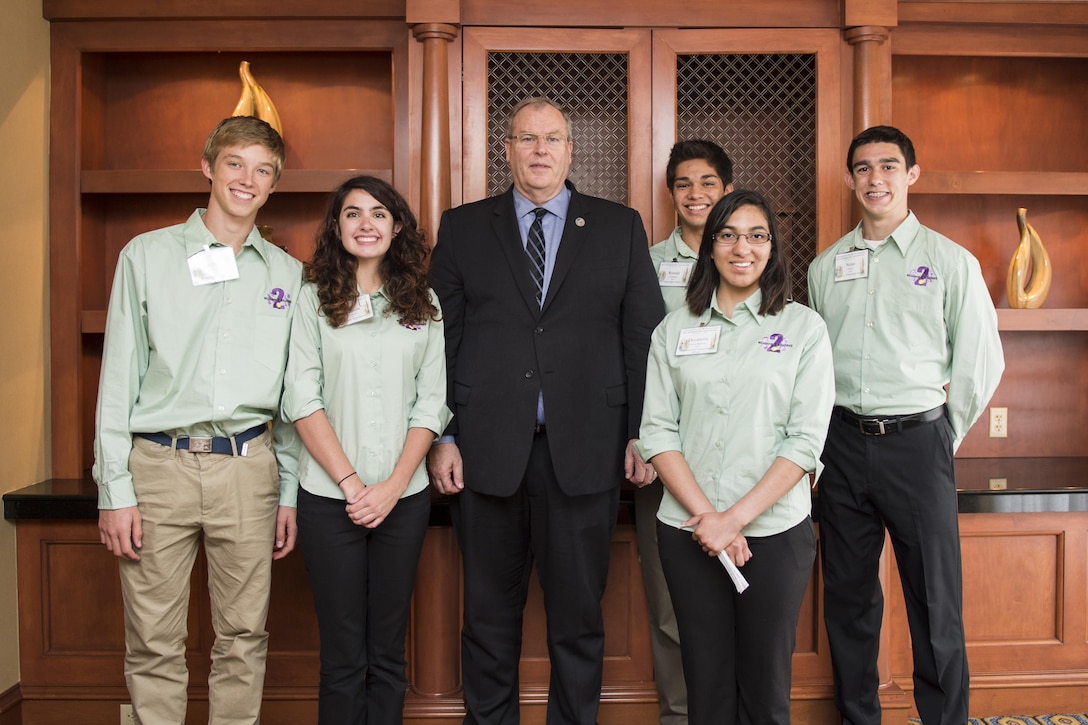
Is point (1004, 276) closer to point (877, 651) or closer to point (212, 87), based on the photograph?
point (877, 651)

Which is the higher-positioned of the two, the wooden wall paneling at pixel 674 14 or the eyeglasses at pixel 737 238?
the wooden wall paneling at pixel 674 14

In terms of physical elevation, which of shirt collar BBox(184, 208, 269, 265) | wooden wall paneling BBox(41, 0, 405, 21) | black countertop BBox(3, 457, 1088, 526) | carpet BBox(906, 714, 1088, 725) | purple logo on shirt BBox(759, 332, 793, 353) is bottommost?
carpet BBox(906, 714, 1088, 725)

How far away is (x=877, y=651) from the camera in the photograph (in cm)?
257

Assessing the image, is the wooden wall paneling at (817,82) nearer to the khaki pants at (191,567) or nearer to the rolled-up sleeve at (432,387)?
the rolled-up sleeve at (432,387)

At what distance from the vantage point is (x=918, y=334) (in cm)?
237

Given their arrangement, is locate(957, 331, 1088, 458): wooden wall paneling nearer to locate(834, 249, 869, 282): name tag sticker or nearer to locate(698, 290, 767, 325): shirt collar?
locate(834, 249, 869, 282): name tag sticker

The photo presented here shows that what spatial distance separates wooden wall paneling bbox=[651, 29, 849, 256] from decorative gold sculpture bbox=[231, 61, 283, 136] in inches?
55.4

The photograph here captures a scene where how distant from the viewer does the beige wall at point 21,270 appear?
2.72 m

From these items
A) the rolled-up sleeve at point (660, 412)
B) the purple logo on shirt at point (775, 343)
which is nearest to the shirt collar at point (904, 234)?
the purple logo on shirt at point (775, 343)

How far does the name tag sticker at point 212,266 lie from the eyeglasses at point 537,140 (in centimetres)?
82

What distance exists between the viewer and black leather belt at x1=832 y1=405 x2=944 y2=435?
2338mm

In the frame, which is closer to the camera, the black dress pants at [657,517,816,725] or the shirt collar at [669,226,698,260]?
the black dress pants at [657,517,816,725]

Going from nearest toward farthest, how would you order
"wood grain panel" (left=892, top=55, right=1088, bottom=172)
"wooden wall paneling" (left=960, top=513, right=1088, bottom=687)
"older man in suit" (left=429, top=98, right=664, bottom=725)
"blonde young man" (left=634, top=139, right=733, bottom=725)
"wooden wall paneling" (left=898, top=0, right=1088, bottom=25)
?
"older man in suit" (left=429, top=98, right=664, bottom=725) < "blonde young man" (left=634, top=139, right=733, bottom=725) < "wooden wall paneling" (left=960, top=513, right=1088, bottom=687) < "wooden wall paneling" (left=898, top=0, right=1088, bottom=25) < "wood grain panel" (left=892, top=55, right=1088, bottom=172)

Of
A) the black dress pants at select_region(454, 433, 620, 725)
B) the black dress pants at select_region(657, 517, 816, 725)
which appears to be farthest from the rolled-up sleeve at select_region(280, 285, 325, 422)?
the black dress pants at select_region(657, 517, 816, 725)
